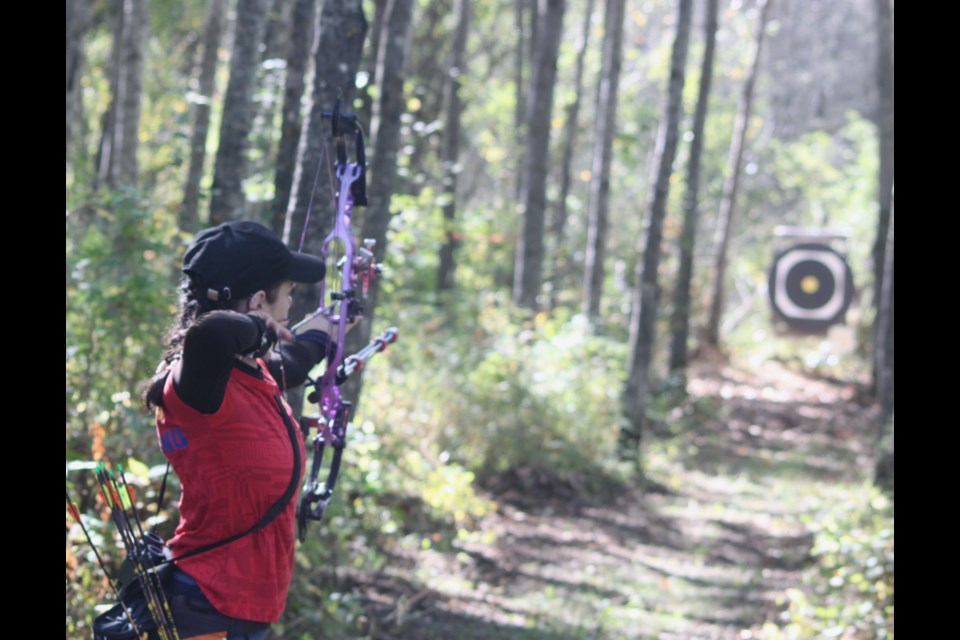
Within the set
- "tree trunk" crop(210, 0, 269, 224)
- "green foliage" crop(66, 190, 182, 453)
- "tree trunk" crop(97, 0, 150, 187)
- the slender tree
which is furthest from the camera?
"tree trunk" crop(97, 0, 150, 187)

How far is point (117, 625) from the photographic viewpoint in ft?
11.1

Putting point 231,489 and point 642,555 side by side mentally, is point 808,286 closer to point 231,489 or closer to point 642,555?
point 642,555

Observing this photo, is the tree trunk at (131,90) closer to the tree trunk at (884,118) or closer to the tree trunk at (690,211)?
the tree trunk at (690,211)

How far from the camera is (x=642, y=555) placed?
9.64m

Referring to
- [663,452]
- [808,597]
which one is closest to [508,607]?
[808,597]

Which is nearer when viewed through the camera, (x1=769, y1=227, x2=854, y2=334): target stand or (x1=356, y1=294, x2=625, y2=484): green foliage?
(x1=356, y1=294, x2=625, y2=484): green foliage

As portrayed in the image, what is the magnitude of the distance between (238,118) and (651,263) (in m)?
7.19

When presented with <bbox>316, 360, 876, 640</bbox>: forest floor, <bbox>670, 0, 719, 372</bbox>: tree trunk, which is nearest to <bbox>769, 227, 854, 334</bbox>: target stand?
<bbox>670, 0, 719, 372</bbox>: tree trunk

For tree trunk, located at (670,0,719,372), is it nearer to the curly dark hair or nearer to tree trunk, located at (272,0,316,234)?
tree trunk, located at (272,0,316,234)

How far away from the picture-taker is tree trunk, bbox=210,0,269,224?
24.1ft

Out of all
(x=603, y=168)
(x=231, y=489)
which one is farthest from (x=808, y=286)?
(x=231, y=489)

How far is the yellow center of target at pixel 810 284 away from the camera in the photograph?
25.0m

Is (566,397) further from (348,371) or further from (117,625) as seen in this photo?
(117,625)
